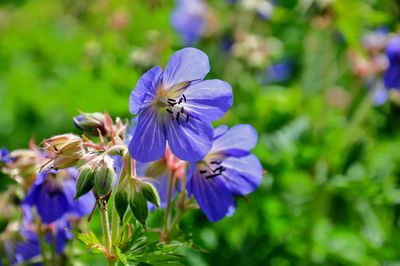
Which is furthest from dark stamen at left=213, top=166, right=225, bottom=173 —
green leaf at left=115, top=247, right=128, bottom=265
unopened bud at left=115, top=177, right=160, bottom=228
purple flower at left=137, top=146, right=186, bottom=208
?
green leaf at left=115, top=247, right=128, bottom=265

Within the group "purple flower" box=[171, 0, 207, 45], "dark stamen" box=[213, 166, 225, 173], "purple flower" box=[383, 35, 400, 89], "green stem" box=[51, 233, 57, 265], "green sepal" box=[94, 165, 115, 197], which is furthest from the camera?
"purple flower" box=[171, 0, 207, 45]

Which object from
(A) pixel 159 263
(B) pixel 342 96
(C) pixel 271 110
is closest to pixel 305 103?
(C) pixel 271 110

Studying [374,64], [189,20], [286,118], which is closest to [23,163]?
[286,118]

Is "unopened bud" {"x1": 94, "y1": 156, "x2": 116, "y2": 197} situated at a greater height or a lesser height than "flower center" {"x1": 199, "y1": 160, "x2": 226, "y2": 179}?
greater

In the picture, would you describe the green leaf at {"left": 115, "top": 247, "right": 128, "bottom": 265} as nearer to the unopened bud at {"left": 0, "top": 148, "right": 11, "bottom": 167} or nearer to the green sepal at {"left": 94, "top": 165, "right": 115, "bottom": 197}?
the green sepal at {"left": 94, "top": 165, "right": 115, "bottom": 197}

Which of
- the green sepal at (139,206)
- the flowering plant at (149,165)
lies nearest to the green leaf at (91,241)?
the flowering plant at (149,165)

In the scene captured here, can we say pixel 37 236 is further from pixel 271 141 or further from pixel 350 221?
pixel 350 221

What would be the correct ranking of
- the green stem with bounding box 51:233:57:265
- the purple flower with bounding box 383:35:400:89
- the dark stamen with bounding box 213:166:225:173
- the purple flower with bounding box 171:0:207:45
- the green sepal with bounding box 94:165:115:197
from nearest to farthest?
the green sepal with bounding box 94:165:115:197, the dark stamen with bounding box 213:166:225:173, the green stem with bounding box 51:233:57:265, the purple flower with bounding box 383:35:400:89, the purple flower with bounding box 171:0:207:45
